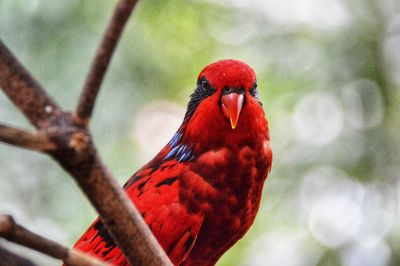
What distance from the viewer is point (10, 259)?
1.56 m

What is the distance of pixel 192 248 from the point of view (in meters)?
2.69

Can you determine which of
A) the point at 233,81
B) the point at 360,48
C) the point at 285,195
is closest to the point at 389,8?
the point at 360,48

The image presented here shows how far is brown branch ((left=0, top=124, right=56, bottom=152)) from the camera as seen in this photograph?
141cm

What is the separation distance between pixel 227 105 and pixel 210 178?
0.29 metres

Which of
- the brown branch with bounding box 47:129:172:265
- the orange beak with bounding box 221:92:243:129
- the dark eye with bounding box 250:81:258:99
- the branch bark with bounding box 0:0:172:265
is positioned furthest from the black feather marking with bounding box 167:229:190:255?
the branch bark with bounding box 0:0:172:265

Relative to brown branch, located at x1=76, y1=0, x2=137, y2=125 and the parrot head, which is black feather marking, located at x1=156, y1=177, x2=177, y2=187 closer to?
the parrot head

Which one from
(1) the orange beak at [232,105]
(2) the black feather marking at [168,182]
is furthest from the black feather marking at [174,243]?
(1) the orange beak at [232,105]

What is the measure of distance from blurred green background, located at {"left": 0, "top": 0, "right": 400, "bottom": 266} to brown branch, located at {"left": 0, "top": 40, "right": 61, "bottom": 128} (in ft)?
10.1

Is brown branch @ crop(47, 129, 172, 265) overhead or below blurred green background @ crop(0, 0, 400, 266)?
overhead

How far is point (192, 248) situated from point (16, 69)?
132 cm

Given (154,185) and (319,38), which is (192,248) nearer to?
(154,185)

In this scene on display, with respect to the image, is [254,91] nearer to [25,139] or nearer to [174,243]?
[174,243]

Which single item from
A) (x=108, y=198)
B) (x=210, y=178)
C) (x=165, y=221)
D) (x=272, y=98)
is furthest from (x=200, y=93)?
(x=272, y=98)

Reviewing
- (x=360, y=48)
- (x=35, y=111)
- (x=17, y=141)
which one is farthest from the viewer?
(x=360, y=48)
